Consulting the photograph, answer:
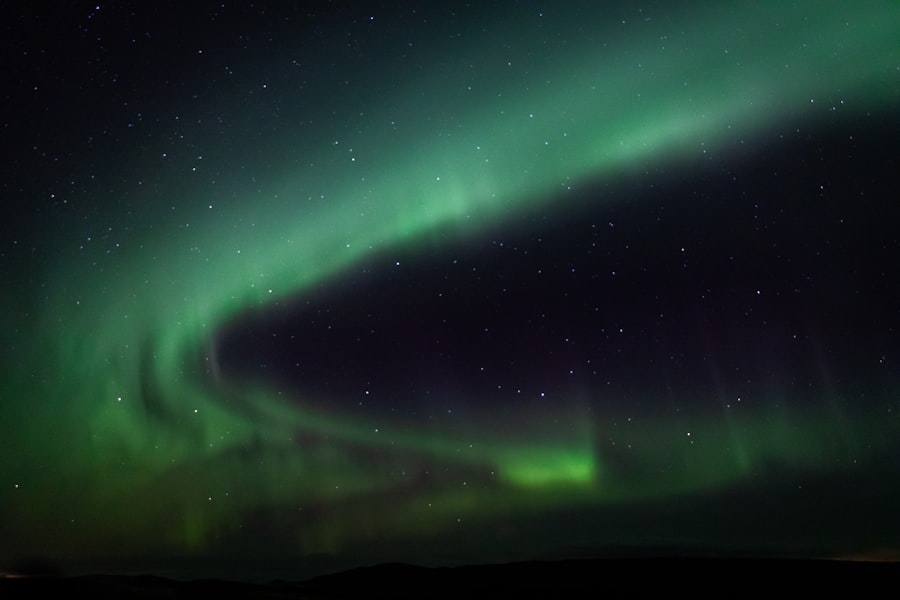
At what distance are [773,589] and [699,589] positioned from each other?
70cm

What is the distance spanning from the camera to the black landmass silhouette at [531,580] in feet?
21.4

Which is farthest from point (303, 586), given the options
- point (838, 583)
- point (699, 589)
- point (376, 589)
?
point (838, 583)

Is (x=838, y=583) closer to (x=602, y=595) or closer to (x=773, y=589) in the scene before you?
(x=773, y=589)

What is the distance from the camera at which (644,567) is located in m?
6.89

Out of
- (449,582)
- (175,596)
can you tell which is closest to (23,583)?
(175,596)

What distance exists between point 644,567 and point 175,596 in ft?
14.8

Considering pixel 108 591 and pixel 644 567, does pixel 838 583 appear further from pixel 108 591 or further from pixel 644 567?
pixel 108 591

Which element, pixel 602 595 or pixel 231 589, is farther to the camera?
pixel 602 595

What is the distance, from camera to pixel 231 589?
6691 mm

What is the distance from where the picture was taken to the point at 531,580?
23.8 feet

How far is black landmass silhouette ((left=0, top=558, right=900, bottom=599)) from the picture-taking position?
6523 millimetres

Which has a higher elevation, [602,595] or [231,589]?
[231,589]

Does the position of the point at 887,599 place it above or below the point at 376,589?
below

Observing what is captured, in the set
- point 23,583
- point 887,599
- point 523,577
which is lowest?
point 887,599
